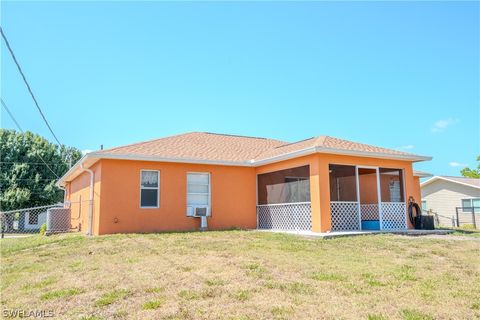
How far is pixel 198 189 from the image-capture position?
1404cm

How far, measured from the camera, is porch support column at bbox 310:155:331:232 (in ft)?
38.9

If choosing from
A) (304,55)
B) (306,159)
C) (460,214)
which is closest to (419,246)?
(306,159)

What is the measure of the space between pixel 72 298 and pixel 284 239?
644 cm

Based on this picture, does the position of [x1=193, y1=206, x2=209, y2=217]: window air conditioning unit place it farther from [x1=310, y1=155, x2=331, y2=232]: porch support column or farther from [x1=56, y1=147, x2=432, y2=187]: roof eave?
[x1=310, y1=155, x2=331, y2=232]: porch support column

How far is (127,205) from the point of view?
12.7m

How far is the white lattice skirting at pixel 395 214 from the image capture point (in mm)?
13438

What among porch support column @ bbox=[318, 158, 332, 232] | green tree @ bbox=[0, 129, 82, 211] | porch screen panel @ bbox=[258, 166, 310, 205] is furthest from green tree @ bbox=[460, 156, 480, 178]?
green tree @ bbox=[0, 129, 82, 211]

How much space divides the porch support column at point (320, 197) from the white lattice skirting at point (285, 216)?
1.56 ft

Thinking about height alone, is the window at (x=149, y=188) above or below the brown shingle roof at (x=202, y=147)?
below

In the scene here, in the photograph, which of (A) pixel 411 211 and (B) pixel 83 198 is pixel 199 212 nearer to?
(B) pixel 83 198

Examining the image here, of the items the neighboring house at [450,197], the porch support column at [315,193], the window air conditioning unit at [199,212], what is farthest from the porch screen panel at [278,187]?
the neighboring house at [450,197]

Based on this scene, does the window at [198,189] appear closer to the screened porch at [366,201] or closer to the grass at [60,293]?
the screened porch at [366,201]

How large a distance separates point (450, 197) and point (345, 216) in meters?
17.1

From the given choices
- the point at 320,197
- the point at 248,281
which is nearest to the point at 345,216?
the point at 320,197
